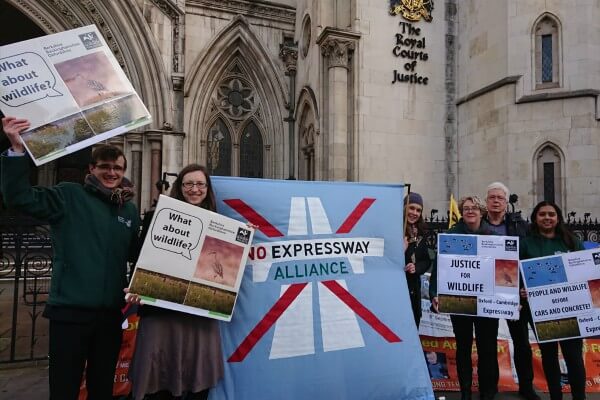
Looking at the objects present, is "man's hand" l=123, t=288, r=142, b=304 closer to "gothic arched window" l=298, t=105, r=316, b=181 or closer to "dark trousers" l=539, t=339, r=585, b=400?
"dark trousers" l=539, t=339, r=585, b=400

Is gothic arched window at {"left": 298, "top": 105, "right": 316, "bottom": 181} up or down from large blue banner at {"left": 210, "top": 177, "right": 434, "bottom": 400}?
up

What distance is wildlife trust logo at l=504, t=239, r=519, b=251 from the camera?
3.83 m

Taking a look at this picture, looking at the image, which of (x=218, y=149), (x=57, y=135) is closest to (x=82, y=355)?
(x=57, y=135)

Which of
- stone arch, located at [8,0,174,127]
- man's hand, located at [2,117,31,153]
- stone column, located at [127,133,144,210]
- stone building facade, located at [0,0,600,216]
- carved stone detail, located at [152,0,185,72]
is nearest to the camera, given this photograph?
man's hand, located at [2,117,31,153]

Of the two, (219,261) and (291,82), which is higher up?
(291,82)

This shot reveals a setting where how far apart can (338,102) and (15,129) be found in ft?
29.9

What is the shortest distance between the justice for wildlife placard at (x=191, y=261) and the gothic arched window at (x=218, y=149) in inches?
507

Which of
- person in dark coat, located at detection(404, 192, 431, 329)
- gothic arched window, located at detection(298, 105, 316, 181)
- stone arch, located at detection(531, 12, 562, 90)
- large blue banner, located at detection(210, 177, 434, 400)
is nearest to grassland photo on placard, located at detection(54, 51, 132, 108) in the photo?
large blue banner, located at detection(210, 177, 434, 400)

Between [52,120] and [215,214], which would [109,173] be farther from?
[215,214]

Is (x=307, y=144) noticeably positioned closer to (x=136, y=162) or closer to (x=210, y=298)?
(x=136, y=162)

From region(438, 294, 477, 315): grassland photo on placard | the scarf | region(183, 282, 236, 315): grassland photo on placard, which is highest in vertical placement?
the scarf

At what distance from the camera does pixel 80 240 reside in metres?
2.63

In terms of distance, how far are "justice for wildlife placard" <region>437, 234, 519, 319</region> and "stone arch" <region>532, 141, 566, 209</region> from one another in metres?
7.47

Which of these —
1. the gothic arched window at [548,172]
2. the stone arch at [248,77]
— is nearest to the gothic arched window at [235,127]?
the stone arch at [248,77]
